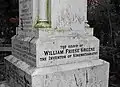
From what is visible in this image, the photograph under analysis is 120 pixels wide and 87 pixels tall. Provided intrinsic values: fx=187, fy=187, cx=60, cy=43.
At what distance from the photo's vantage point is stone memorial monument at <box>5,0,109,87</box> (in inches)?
99.3

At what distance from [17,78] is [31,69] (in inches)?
20.9

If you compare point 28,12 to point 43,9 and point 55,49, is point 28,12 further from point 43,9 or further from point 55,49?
point 55,49

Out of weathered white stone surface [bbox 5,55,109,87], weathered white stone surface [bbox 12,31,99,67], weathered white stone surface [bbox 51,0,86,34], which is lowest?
weathered white stone surface [bbox 5,55,109,87]

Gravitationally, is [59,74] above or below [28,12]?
below

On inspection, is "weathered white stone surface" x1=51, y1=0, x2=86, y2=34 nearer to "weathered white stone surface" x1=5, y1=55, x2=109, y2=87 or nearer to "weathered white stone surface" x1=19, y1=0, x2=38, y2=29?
"weathered white stone surface" x1=19, y1=0, x2=38, y2=29

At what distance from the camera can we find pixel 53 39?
2637mm

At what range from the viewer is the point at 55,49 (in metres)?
2.65

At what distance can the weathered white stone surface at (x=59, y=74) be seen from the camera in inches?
96.3

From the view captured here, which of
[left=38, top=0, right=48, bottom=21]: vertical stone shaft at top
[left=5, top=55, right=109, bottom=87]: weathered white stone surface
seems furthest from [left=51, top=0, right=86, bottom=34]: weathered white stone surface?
[left=5, top=55, right=109, bottom=87]: weathered white stone surface

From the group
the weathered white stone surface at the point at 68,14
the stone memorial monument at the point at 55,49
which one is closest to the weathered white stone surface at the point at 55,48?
the stone memorial monument at the point at 55,49

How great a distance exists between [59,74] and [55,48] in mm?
368

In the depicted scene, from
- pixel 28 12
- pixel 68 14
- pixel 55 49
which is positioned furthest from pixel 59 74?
pixel 28 12

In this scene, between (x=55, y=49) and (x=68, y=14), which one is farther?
(x=68, y=14)

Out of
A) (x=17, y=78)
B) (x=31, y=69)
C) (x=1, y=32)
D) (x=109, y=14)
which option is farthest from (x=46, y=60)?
(x=1, y=32)
